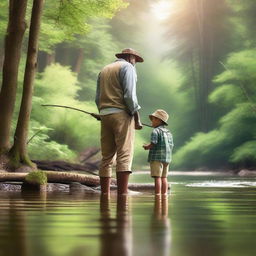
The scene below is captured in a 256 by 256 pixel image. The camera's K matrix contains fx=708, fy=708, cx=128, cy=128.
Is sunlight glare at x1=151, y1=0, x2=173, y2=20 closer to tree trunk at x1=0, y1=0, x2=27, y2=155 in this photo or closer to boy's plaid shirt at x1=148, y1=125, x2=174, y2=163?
tree trunk at x1=0, y1=0, x2=27, y2=155

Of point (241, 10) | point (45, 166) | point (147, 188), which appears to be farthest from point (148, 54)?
point (147, 188)

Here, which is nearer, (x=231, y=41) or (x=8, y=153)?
(x=8, y=153)

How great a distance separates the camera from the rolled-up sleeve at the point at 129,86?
7.28 meters

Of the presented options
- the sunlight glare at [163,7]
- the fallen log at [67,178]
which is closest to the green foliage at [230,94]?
the sunlight glare at [163,7]

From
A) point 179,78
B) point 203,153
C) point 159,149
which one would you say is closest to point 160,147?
point 159,149

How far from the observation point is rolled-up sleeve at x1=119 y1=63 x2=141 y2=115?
7.28 metres

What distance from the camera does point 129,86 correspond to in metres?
7.35

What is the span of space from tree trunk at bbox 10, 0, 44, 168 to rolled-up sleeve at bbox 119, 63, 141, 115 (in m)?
4.37

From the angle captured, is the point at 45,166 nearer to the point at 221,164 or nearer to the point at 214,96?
the point at 214,96

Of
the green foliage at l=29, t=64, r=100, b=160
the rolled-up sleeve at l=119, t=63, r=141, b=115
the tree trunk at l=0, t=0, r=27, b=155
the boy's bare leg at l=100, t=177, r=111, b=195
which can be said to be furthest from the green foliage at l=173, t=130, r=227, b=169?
the rolled-up sleeve at l=119, t=63, r=141, b=115

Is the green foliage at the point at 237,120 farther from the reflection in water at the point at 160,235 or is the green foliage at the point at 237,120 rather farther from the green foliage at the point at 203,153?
the reflection in water at the point at 160,235

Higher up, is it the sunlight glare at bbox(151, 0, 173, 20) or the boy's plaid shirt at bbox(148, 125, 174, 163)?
the sunlight glare at bbox(151, 0, 173, 20)

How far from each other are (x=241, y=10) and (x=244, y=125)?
11907 mm

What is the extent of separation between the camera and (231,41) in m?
50.2
